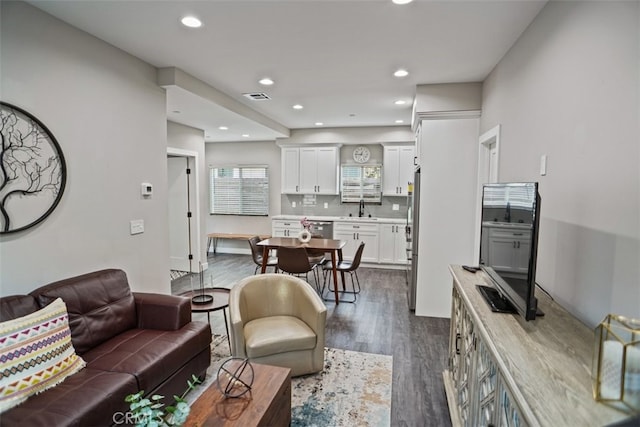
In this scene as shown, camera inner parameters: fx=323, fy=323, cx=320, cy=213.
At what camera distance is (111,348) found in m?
2.17

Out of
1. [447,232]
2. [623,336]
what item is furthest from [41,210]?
[447,232]

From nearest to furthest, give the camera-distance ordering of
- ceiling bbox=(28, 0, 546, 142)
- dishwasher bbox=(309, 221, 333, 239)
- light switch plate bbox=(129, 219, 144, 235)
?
ceiling bbox=(28, 0, 546, 142), light switch plate bbox=(129, 219, 144, 235), dishwasher bbox=(309, 221, 333, 239)

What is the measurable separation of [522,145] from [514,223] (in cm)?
111

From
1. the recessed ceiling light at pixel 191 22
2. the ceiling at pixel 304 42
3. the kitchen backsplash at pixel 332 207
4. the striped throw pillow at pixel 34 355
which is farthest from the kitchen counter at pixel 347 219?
the striped throw pillow at pixel 34 355

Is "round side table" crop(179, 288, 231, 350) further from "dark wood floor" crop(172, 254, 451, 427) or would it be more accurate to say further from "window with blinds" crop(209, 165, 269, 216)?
"window with blinds" crop(209, 165, 269, 216)

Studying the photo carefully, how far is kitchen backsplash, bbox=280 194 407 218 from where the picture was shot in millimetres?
6812

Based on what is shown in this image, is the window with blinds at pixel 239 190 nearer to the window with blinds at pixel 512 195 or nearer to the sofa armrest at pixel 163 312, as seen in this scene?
the sofa armrest at pixel 163 312

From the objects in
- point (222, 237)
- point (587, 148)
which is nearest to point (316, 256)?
point (222, 237)

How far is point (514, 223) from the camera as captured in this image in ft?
5.29

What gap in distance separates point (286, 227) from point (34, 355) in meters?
5.29

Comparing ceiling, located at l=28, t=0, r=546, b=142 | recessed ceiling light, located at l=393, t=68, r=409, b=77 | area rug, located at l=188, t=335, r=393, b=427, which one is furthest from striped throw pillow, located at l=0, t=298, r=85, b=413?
recessed ceiling light, located at l=393, t=68, r=409, b=77

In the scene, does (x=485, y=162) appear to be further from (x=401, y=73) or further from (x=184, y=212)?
(x=184, y=212)

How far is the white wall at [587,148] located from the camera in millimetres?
1295

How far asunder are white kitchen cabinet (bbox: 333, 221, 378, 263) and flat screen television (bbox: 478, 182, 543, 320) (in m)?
4.30
